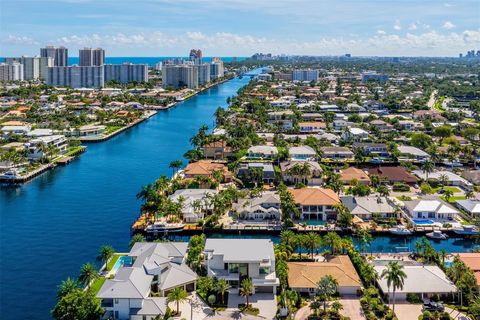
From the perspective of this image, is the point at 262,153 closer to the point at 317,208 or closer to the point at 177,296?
the point at 317,208

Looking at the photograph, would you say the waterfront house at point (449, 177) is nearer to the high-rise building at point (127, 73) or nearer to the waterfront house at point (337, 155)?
the waterfront house at point (337, 155)

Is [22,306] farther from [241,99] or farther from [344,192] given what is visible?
[241,99]

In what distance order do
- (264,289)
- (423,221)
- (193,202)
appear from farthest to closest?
(193,202) < (423,221) < (264,289)

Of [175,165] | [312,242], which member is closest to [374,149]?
[175,165]

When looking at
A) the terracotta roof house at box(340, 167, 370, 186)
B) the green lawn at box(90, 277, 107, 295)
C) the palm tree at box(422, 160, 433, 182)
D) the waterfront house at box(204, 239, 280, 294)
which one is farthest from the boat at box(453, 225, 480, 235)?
the green lawn at box(90, 277, 107, 295)

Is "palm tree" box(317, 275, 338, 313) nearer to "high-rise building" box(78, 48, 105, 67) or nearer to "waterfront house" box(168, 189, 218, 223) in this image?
"waterfront house" box(168, 189, 218, 223)
